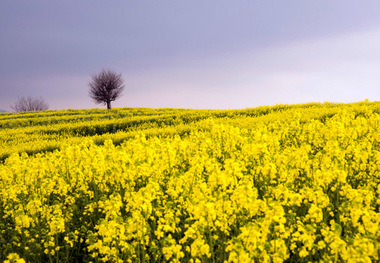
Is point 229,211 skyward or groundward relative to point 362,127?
groundward

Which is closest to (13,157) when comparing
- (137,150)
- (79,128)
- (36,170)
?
(36,170)

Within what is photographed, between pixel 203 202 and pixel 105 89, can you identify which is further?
pixel 105 89

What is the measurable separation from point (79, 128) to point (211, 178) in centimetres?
1846

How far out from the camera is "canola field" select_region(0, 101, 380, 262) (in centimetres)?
349

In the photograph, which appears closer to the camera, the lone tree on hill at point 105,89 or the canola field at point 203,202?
the canola field at point 203,202

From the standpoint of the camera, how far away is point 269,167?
17.0 ft

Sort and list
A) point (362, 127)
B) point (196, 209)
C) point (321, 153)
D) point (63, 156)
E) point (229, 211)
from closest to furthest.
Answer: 1. point (196, 209)
2. point (229, 211)
3. point (321, 153)
4. point (63, 156)
5. point (362, 127)

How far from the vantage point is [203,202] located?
3.63 meters

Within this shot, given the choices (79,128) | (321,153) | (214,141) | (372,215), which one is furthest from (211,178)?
(79,128)

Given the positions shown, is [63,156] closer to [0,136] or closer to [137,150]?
[137,150]

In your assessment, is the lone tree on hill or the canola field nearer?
the canola field

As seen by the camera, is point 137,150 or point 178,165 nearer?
point 137,150

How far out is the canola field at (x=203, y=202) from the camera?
3.49m

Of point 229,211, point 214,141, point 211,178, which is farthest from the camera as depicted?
point 214,141
